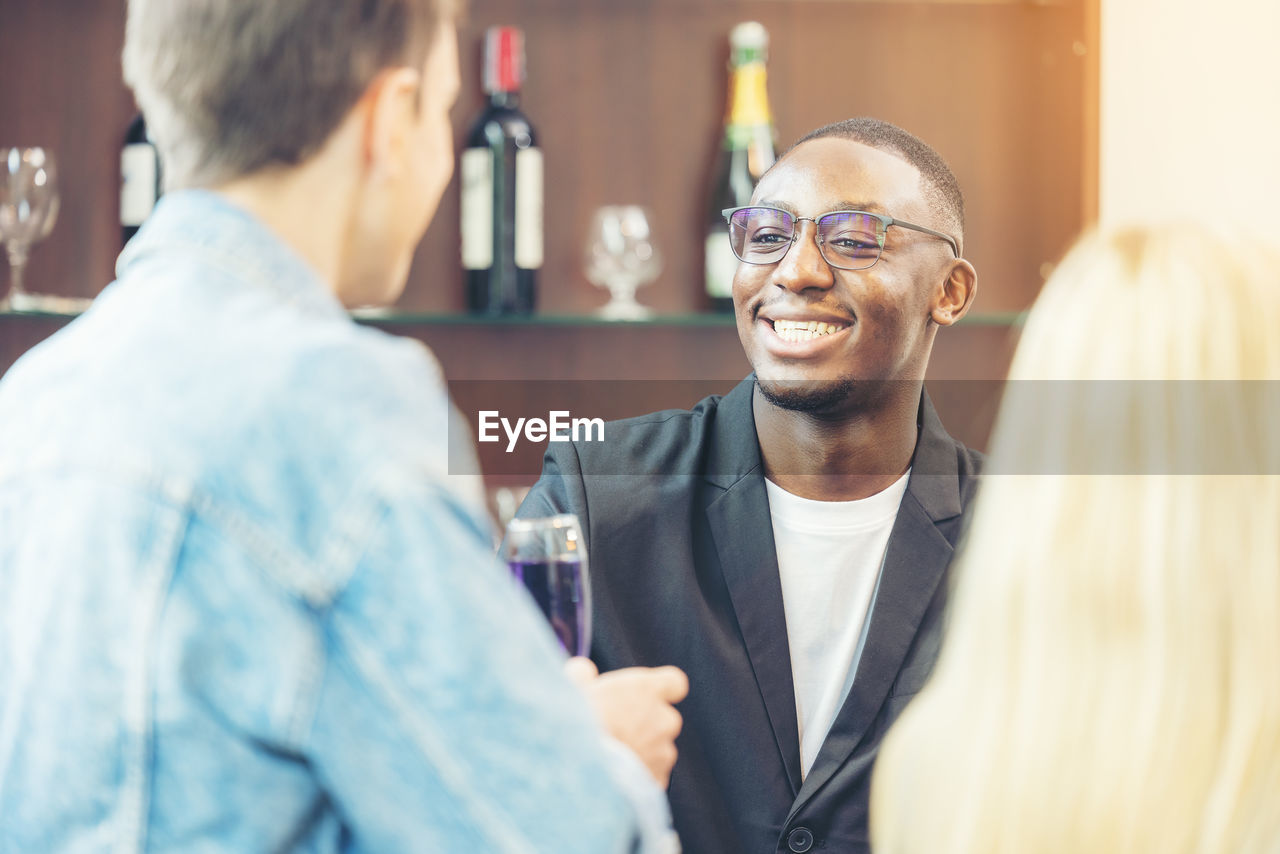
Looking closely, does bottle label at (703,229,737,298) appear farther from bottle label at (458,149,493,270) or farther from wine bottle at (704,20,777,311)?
bottle label at (458,149,493,270)

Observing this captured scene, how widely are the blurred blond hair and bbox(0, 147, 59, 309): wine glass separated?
4.90ft

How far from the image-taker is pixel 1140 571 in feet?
2.38

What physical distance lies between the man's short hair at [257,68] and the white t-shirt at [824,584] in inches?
35.0

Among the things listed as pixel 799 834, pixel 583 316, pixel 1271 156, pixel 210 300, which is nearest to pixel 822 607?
pixel 799 834

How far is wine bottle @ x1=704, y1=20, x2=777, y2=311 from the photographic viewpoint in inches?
75.0

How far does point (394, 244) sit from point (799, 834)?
0.81 meters

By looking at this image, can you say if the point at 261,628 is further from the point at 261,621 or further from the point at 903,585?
the point at 903,585

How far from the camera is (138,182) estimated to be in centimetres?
182

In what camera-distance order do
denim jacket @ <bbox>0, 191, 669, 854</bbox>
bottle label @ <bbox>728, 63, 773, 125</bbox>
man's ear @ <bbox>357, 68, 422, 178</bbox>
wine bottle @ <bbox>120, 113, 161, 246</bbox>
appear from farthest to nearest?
1. bottle label @ <bbox>728, 63, 773, 125</bbox>
2. wine bottle @ <bbox>120, 113, 161, 246</bbox>
3. man's ear @ <bbox>357, 68, 422, 178</bbox>
4. denim jacket @ <bbox>0, 191, 669, 854</bbox>

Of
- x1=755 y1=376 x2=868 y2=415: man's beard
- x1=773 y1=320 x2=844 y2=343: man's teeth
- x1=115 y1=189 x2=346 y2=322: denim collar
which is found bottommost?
x1=755 y1=376 x2=868 y2=415: man's beard

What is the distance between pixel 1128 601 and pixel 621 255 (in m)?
1.24

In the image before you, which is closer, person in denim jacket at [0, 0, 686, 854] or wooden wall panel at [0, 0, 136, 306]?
person in denim jacket at [0, 0, 686, 854]

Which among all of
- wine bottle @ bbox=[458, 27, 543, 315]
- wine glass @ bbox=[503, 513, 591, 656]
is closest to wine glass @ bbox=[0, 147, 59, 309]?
wine bottle @ bbox=[458, 27, 543, 315]

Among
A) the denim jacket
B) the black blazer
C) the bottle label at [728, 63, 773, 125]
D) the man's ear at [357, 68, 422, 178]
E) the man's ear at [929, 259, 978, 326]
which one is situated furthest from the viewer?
the bottle label at [728, 63, 773, 125]
